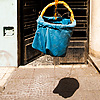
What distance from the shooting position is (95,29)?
26.6 feet

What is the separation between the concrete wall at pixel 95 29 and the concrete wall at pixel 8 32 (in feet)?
9.04

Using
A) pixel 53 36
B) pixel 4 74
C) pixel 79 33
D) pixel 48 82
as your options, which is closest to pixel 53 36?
pixel 53 36

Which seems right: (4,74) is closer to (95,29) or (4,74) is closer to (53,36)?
(53,36)

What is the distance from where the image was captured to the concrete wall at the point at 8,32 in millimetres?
7934

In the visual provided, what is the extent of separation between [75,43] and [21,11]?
7.64 feet

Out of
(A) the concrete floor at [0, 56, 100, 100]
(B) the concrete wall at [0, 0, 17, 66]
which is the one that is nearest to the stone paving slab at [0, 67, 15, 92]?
(A) the concrete floor at [0, 56, 100, 100]

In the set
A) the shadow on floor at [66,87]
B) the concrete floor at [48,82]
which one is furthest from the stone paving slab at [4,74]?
the shadow on floor at [66,87]

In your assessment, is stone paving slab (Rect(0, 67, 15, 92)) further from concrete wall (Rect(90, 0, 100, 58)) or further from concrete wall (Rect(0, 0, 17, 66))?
concrete wall (Rect(90, 0, 100, 58))

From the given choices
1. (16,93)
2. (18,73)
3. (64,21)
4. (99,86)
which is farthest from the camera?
(18,73)

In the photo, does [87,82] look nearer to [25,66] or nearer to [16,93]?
→ [16,93]

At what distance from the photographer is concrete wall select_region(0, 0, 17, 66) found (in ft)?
26.0

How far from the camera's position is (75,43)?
8594 mm

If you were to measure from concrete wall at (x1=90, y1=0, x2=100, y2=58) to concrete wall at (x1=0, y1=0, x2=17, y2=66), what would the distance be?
2756mm

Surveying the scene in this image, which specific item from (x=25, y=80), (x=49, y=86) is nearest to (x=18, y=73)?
(x=25, y=80)
